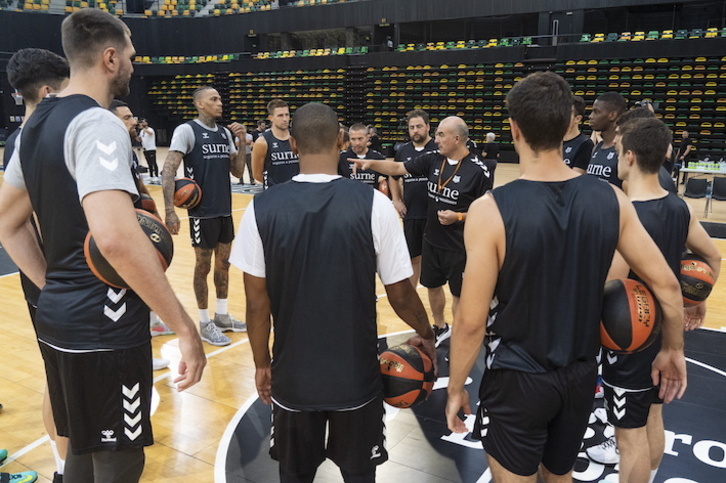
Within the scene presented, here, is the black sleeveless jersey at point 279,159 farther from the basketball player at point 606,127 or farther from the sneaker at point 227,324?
the basketball player at point 606,127

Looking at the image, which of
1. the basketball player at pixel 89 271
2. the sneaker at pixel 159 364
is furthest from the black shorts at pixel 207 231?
the basketball player at pixel 89 271

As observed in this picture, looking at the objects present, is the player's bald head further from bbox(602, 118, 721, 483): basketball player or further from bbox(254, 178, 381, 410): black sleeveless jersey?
bbox(602, 118, 721, 483): basketball player

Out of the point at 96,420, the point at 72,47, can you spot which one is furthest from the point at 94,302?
the point at 72,47

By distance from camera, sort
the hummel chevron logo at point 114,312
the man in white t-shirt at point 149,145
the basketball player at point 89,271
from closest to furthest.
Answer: the basketball player at point 89,271
the hummel chevron logo at point 114,312
the man in white t-shirt at point 149,145

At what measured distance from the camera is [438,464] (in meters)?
3.17

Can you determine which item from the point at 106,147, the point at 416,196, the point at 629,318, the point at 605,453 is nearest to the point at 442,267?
the point at 416,196

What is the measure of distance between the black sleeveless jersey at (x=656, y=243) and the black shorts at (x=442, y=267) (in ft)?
6.82

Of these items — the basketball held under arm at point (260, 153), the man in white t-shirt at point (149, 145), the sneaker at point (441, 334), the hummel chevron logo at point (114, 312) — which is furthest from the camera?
the man in white t-shirt at point (149, 145)

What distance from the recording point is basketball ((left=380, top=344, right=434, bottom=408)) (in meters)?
2.26

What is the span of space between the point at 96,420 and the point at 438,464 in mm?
1909

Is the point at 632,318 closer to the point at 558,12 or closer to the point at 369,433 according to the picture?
the point at 369,433

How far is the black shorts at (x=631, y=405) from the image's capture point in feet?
8.18

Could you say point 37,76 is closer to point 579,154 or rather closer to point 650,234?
point 650,234

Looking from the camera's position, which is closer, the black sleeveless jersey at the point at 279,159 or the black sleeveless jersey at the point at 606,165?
the black sleeveless jersey at the point at 606,165
